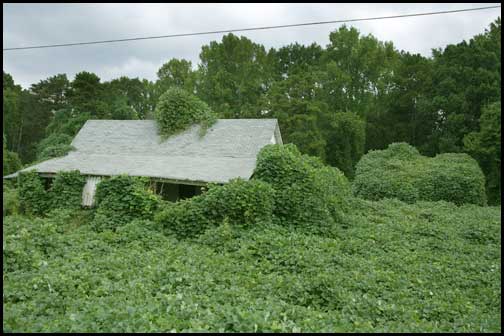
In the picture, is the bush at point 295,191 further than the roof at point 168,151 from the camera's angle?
No

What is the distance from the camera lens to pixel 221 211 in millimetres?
9219

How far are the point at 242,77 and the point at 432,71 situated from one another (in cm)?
1279

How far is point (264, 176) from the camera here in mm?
10453

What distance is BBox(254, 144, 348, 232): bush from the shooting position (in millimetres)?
9898

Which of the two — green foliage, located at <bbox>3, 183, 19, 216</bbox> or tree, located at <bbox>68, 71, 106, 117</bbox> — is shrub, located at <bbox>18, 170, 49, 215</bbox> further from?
tree, located at <bbox>68, 71, 106, 117</bbox>

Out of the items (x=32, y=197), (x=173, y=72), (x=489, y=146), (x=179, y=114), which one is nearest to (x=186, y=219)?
(x=32, y=197)

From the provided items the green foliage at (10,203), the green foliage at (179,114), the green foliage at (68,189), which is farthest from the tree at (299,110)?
the green foliage at (10,203)

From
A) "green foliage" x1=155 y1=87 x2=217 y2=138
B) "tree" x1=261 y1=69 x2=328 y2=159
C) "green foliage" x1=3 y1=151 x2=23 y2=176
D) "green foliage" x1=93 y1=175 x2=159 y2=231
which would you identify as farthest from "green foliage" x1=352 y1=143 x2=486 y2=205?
"green foliage" x1=3 y1=151 x2=23 y2=176

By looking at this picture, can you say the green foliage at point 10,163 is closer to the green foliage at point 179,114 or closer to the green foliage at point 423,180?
the green foliage at point 179,114

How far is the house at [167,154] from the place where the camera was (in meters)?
11.2

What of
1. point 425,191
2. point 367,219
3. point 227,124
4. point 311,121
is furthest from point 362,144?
point 367,219

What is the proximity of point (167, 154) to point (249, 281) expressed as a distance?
9380 millimetres

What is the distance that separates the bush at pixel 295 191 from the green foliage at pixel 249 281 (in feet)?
2.66

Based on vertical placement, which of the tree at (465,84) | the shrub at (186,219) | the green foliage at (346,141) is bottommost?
the shrub at (186,219)
